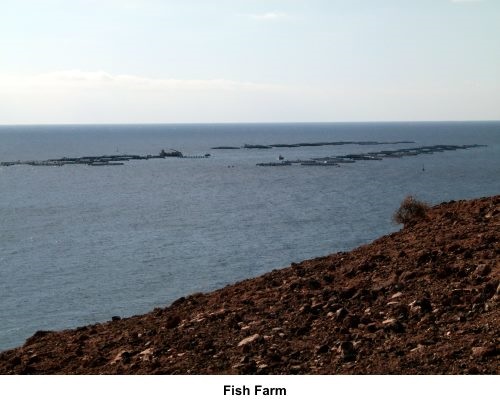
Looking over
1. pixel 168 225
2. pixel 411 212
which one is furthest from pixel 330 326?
pixel 168 225

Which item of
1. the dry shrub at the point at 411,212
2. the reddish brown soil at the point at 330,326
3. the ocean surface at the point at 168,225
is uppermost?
the dry shrub at the point at 411,212

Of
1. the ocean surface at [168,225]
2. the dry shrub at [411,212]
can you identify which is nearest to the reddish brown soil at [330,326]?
the dry shrub at [411,212]

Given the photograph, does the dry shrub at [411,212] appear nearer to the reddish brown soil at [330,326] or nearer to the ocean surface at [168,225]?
the reddish brown soil at [330,326]

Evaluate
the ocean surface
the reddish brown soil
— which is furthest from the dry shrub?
the ocean surface

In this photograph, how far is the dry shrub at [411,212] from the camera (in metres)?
18.6

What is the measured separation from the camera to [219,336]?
33.5 feet

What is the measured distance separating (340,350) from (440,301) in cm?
Result: 216

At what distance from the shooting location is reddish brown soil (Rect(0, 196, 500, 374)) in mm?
8492

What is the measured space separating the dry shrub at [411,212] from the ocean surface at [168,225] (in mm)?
13960

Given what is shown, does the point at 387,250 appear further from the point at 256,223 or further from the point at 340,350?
the point at 256,223

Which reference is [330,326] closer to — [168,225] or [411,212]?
[411,212]

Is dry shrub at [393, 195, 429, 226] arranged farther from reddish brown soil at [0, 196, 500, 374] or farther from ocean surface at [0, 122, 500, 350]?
ocean surface at [0, 122, 500, 350]

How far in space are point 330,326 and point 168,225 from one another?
151ft

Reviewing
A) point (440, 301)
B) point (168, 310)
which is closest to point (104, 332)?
point (168, 310)
